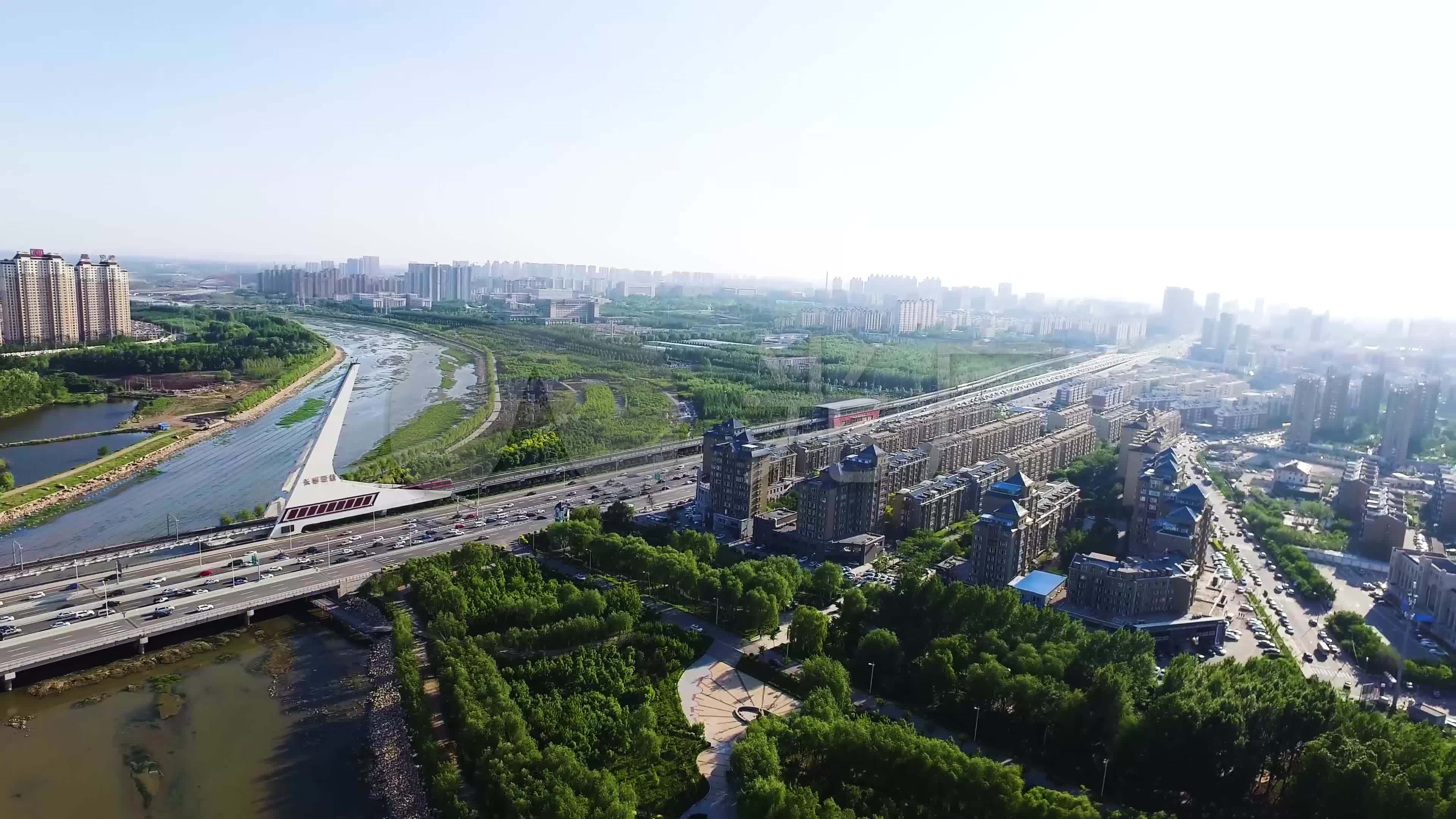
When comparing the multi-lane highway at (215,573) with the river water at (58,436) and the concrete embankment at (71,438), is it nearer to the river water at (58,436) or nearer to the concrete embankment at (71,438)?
the river water at (58,436)

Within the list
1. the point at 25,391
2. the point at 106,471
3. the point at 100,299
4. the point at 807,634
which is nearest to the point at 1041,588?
the point at 807,634

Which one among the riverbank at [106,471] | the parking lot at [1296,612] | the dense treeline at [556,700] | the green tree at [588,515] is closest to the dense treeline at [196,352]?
the riverbank at [106,471]

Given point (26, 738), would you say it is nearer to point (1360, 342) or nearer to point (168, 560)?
point (168, 560)

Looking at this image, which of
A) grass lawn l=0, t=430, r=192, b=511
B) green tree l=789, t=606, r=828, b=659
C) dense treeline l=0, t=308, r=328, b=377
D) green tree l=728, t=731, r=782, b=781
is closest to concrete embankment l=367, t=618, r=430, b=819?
green tree l=728, t=731, r=782, b=781

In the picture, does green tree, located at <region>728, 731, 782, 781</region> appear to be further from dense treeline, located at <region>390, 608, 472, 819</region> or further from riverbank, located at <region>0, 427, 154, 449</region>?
riverbank, located at <region>0, 427, 154, 449</region>

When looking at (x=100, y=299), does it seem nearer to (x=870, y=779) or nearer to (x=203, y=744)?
(x=203, y=744)

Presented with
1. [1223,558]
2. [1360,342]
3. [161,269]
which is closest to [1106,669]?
[1223,558]
